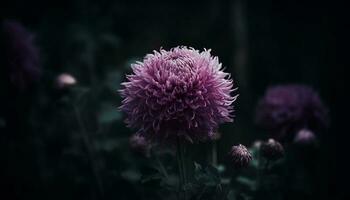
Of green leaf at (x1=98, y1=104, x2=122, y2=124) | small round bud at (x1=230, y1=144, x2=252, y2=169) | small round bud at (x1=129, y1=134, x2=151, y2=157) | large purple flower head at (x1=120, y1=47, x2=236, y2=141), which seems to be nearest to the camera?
large purple flower head at (x1=120, y1=47, x2=236, y2=141)

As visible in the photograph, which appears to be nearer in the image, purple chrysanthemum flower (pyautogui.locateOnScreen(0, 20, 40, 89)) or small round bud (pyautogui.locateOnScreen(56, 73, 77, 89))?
small round bud (pyautogui.locateOnScreen(56, 73, 77, 89))

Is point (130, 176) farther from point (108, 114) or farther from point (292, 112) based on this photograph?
point (292, 112)

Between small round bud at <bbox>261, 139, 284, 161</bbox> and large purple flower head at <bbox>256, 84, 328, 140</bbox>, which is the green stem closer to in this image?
small round bud at <bbox>261, 139, 284, 161</bbox>

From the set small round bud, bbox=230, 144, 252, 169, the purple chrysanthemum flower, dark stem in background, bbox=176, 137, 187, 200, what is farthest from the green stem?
the purple chrysanthemum flower

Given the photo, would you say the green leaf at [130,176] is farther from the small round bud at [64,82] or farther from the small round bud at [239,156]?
the small round bud at [239,156]

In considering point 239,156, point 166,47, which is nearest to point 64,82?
point 239,156

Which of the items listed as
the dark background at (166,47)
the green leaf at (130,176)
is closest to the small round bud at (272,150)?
the green leaf at (130,176)
